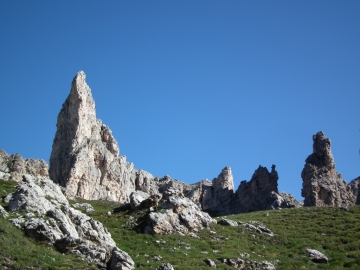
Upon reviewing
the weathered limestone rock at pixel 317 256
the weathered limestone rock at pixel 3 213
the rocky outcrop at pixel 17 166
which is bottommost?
the weathered limestone rock at pixel 3 213

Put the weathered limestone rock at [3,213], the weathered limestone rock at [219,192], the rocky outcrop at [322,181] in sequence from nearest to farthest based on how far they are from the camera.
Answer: the weathered limestone rock at [3,213] < the rocky outcrop at [322,181] < the weathered limestone rock at [219,192]

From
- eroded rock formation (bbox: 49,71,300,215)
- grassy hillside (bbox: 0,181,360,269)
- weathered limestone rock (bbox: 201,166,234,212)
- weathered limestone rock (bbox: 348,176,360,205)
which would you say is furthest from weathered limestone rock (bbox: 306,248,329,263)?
weathered limestone rock (bbox: 201,166,234,212)

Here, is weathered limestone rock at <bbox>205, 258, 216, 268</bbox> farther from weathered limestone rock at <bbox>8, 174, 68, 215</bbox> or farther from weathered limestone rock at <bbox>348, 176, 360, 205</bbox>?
weathered limestone rock at <bbox>348, 176, 360, 205</bbox>

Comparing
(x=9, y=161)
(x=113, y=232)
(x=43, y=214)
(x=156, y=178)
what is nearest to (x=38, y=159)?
(x=9, y=161)

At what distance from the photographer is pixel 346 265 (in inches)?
1730

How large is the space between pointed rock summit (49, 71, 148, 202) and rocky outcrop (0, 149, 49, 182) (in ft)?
104

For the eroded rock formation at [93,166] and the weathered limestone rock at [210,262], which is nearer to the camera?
the weathered limestone rock at [210,262]

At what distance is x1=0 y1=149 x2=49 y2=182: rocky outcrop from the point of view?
6081 cm

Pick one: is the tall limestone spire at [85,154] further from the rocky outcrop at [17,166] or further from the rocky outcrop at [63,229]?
the rocky outcrop at [63,229]

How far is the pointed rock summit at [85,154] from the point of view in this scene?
103875 mm

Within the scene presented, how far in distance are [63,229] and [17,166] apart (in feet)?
95.9

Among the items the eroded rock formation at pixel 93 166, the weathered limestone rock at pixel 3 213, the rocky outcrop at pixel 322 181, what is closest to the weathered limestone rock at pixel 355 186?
the rocky outcrop at pixel 322 181

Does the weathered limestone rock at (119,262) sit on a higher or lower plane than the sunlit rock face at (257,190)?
lower

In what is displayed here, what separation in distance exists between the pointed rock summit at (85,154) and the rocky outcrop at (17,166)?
31.7 m
